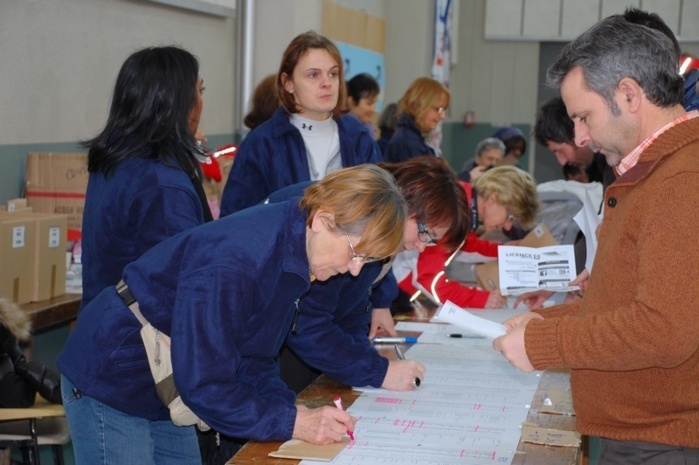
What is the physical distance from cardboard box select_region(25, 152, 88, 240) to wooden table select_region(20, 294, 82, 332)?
52 cm

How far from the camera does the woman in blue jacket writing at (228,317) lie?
178 centimetres

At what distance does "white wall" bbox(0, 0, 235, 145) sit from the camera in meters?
3.84

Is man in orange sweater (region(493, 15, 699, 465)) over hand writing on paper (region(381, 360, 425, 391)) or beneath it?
over

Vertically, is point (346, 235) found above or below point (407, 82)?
below

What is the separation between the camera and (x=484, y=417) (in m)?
2.27

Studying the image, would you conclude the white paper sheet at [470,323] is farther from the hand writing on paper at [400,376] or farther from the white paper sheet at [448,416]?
the hand writing on paper at [400,376]

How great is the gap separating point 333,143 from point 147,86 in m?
1.33

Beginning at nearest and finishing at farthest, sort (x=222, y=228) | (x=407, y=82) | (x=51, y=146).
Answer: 1. (x=222, y=228)
2. (x=51, y=146)
3. (x=407, y=82)

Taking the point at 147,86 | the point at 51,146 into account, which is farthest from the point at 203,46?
the point at 147,86

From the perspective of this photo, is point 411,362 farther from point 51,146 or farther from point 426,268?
point 51,146

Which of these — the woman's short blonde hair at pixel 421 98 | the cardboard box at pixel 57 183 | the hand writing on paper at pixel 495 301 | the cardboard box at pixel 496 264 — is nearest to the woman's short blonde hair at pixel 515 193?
the cardboard box at pixel 496 264

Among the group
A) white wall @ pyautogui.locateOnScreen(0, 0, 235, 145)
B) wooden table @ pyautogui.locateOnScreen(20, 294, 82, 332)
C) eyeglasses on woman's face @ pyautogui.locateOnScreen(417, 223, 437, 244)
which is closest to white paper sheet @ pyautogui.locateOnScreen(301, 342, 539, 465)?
eyeglasses on woman's face @ pyautogui.locateOnScreen(417, 223, 437, 244)

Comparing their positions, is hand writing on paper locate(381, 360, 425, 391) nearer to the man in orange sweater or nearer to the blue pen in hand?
the blue pen in hand

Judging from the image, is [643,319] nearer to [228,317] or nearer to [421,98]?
[228,317]
